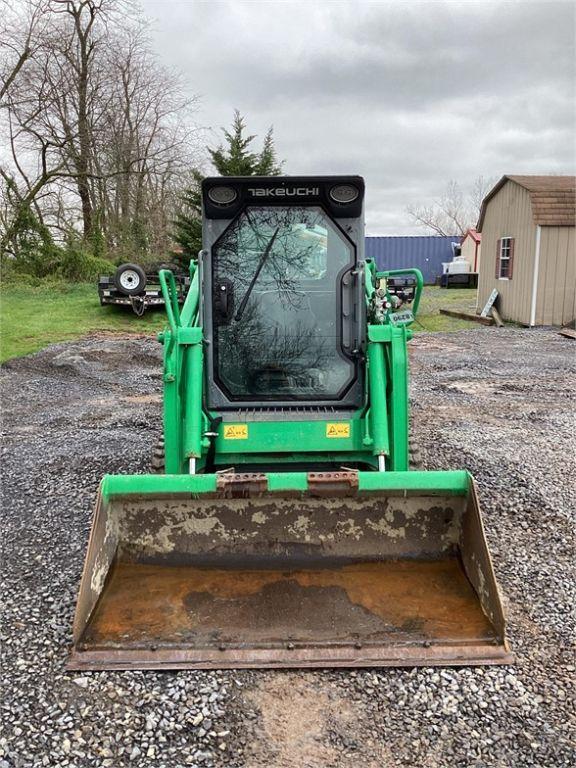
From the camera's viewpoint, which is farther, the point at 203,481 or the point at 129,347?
the point at 129,347

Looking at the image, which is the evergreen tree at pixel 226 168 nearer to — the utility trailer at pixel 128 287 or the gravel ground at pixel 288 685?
the utility trailer at pixel 128 287

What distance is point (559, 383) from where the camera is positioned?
10.3m

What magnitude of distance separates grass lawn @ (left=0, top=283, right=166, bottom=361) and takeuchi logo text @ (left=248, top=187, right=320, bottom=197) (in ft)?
30.6

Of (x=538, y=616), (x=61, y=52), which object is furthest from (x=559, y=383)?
(x=61, y=52)

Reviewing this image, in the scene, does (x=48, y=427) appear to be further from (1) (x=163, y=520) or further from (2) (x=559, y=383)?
(2) (x=559, y=383)

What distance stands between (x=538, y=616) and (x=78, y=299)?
18423mm

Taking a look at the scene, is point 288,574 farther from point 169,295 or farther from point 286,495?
point 169,295

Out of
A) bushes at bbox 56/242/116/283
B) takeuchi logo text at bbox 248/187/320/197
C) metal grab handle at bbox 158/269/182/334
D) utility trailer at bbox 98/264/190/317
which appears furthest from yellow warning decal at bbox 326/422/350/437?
bushes at bbox 56/242/116/283

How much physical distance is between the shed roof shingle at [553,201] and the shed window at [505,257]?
61.1 inches

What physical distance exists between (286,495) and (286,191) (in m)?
2.05

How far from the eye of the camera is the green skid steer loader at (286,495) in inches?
123

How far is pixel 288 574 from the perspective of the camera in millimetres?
3566

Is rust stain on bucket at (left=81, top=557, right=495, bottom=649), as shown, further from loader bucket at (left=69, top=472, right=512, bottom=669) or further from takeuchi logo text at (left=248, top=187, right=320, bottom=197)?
takeuchi logo text at (left=248, top=187, right=320, bottom=197)

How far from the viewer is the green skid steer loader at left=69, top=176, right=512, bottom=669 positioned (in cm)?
312
